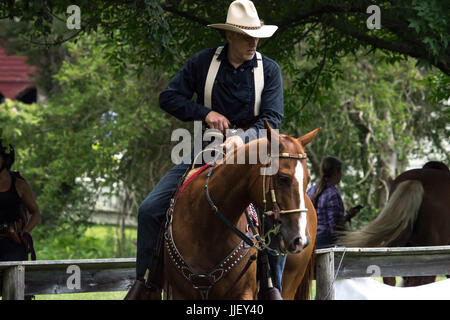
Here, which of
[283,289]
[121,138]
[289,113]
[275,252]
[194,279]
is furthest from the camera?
[121,138]

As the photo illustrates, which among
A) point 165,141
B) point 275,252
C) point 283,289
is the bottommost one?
point 283,289

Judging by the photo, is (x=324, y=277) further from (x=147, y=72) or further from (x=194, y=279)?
(x=147, y=72)

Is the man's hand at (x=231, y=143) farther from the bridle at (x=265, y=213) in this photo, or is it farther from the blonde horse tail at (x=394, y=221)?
the blonde horse tail at (x=394, y=221)

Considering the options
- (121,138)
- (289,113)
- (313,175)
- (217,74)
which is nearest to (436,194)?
(289,113)

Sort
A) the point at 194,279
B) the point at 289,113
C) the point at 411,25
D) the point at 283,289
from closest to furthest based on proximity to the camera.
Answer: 1. the point at 194,279
2. the point at 283,289
3. the point at 411,25
4. the point at 289,113

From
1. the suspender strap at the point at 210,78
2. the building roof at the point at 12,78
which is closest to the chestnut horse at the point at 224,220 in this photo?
the suspender strap at the point at 210,78

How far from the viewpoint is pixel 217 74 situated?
17.3ft

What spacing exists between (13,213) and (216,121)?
3.29 metres

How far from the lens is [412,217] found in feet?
28.5

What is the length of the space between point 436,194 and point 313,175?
8.52 metres

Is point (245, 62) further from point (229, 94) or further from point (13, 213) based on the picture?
point (13, 213)

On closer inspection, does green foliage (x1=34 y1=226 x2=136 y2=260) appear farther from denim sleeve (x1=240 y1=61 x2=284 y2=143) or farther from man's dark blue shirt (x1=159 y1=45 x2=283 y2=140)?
denim sleeve (x1=240 y1=61 x2=284 y2=143)

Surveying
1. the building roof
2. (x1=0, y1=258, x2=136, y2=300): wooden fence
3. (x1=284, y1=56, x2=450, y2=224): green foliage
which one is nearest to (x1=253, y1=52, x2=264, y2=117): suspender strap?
(x1=0, y1=258, x2=136, y2=300): wooden fence

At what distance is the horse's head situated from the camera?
411 centimetres
